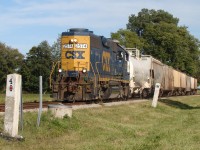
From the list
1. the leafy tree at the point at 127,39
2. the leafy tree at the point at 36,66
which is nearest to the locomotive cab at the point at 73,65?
the leafy tree at the point at 36,66

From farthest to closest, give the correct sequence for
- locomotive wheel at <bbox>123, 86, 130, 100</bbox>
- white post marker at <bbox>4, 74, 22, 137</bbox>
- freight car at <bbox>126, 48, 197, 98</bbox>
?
freight car at <bbox>126, 48, 197, 98</bbox> → locomotive wheel at <bbox>123, 86, 130, 100</bbox> → white post marker at <bbox>4, 74, 22, 137</bbox>

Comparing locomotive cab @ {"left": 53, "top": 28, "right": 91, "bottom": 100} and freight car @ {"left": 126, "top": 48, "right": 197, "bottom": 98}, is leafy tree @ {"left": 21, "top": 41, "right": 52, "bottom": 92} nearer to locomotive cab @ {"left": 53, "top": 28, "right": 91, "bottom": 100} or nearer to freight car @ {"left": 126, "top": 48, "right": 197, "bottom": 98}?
freight car @ {"left": 126, "top": 48, "right": 197, "bottom": 98}

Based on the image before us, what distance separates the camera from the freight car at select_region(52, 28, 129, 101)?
20984mm

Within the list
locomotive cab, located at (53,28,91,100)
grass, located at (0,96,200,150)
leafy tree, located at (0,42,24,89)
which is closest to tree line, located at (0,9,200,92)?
leafy tree, located at (0,42,24,89)

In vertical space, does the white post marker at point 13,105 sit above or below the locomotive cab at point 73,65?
below

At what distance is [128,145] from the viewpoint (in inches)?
432

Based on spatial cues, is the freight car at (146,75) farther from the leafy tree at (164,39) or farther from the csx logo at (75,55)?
the leafy tree at (164,39)

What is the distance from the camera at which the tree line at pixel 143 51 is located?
81812 millimetres

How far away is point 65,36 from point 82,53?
1.48 m

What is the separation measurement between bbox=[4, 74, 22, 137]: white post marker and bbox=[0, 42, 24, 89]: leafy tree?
72.2m

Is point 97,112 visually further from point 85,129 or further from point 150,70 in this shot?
point 150,70

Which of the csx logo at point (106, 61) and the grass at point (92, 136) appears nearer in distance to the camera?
the grass at point (92, 136)

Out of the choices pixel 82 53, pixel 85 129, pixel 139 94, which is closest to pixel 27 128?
pixel 85 129

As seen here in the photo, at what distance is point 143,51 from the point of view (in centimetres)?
9206
